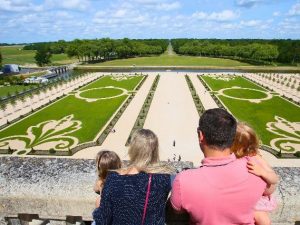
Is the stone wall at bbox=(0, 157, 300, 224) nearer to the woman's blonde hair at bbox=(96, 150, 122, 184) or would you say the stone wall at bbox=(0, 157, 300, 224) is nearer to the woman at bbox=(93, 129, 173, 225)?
the woman's blonde hair at bbox=(96, 150, 122, 184)

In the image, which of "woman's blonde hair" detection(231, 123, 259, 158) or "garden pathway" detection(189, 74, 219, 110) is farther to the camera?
"garden pathway" detection(189, 74, 219, 110)

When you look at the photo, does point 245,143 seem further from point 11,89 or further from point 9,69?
point 9,69

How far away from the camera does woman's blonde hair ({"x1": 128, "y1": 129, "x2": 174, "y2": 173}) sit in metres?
4.45

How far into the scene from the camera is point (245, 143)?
16.4 ft

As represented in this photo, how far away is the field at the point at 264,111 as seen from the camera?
38938 mm

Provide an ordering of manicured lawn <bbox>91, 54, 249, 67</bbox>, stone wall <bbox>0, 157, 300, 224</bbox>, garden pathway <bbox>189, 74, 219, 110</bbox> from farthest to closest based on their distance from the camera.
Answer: manicured lawn <bbox>91, 54, 249, 67</bbox>, garden pathway <bbox>189, 74, 219, 110</bbox>, stone wall <bbox>0, 157, 300, 224</bbox>

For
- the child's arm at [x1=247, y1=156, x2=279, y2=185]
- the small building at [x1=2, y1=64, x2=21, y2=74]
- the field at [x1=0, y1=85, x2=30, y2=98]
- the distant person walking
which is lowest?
the field at [x1=0, y1=85, x2=30, y2=98]

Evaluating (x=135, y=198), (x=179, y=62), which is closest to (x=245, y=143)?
(x=135, y=198)

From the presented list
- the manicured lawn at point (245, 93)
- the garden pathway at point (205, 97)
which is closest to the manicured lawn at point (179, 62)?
the garden pathway at point (205, 97)

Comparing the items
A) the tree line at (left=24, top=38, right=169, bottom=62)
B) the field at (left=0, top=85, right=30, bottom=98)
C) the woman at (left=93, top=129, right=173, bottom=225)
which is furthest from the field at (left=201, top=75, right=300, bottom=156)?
the tree line at (left=24, top=38, right=169, bottom=62)

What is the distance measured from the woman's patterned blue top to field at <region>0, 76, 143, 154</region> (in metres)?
33.7

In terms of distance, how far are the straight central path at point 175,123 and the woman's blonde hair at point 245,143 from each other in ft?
72.4

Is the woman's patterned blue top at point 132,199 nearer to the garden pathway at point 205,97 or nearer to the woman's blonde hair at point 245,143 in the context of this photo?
the woman's blonde hair at point 245,143

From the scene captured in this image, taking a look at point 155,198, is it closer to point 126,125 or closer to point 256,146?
point 256,146
